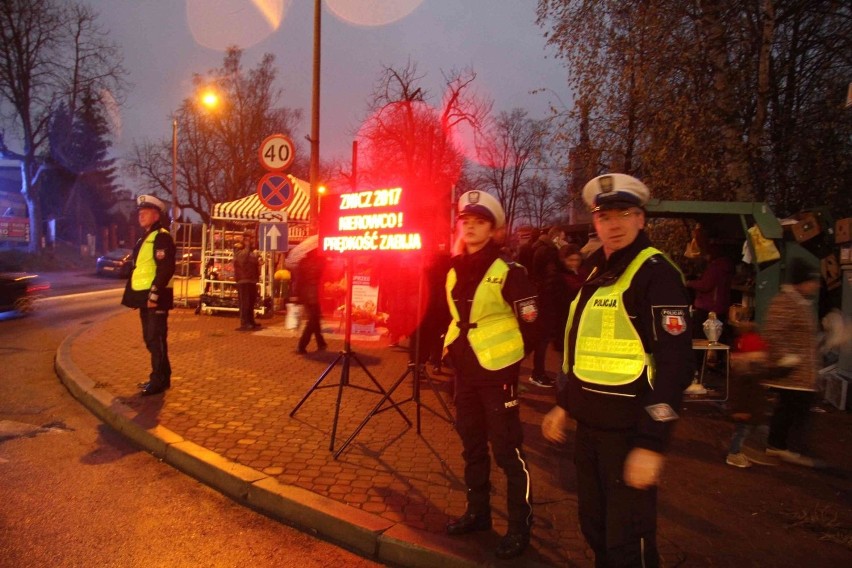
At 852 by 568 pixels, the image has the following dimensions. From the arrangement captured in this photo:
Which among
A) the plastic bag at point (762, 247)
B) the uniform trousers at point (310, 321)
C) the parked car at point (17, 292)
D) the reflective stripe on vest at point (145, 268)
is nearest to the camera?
the reflective stripe on vest at point (145, 268)

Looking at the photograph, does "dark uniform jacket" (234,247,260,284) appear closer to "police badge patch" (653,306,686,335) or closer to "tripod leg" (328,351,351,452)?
"tripod leg" (328,351,351,452)

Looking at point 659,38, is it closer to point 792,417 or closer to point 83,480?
point 792,417

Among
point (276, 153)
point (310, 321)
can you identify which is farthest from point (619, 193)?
point (276, 153)

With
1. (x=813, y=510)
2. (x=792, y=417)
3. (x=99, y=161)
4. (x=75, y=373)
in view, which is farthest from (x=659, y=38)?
(x=99, y=161)

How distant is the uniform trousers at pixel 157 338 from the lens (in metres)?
6.41

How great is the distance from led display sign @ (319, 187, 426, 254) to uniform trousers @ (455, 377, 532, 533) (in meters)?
1.49

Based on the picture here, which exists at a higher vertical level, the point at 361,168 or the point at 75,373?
the point at 361,168

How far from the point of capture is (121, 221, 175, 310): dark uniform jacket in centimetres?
633

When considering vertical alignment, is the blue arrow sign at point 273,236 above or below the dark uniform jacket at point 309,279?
above

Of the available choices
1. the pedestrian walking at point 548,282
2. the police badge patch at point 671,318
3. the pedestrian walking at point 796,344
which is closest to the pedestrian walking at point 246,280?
the pedestrian walking at point 548,282

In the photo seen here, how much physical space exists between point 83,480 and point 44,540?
100 centimetres

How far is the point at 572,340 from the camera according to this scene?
8.85 ft

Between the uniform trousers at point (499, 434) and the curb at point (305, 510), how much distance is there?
399mm

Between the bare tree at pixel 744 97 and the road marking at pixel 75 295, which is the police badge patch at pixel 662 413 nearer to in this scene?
the bare tree at pixel 744 97
